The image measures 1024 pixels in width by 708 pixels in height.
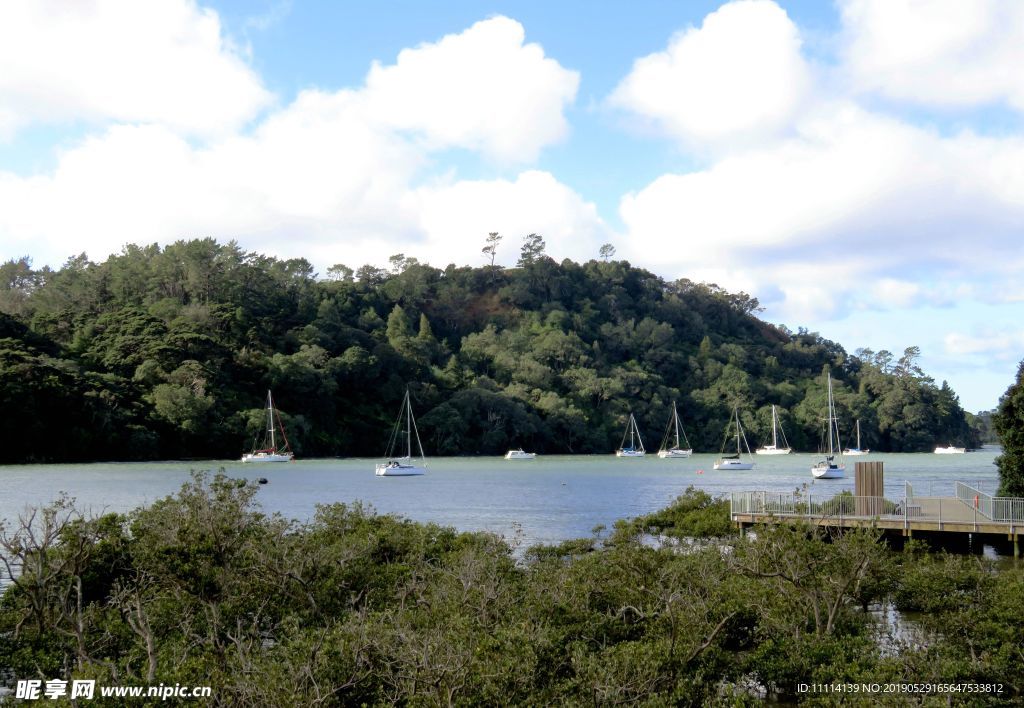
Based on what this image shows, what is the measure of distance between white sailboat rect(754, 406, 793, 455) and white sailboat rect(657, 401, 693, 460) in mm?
10636

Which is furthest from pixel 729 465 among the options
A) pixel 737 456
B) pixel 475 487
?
pixel 475 487

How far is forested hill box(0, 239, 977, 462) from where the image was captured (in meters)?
90.9

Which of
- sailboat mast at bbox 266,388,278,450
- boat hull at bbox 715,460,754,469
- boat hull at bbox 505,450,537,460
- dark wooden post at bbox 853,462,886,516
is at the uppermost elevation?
sailboat mast at bbox 266,388,278,450

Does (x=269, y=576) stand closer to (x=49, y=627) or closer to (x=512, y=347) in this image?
(x=49, y=627)

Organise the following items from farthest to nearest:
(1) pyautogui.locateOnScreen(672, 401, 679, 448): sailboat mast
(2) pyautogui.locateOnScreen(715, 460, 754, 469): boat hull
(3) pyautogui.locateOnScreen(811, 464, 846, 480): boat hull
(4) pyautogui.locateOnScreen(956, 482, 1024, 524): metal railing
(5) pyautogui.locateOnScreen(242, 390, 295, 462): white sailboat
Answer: (1) pyautogui.locateOnScreen(672, 401, 679, 448): sailboat mast
(2) pyautogui.locateOnScreen(715, 460, 754, 469): boat hull
(5) pyautogui.locateOnScreen(242, 390, 295, 462): white sailboat
(3) pyautogui.locateOnScreen(811, 464, 846, 480): boat hull
(4) pyautogui.locateOnScreen(956, 482, 1024, 524): metal railing

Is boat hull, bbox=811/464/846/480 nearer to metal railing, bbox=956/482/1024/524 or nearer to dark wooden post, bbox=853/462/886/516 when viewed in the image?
dark wooden post, bbox=853/462/886/516

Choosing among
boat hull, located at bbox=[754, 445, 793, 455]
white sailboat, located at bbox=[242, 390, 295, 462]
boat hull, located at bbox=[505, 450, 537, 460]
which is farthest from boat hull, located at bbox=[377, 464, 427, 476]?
boat hull, located at bbox=[754, 445, 793, 455]

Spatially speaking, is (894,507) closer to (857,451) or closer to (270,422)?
(270,422)

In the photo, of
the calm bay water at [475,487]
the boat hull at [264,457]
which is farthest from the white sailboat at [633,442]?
the boat hull at [264,457]

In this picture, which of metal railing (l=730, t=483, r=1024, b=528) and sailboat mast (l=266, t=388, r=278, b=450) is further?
sailboat mast (l=266, t=388, r=278, b=450)

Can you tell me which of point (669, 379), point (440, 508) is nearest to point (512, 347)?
point (669, 379)

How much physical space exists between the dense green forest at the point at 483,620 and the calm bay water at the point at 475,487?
1333 centimetres

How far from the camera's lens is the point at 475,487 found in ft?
225

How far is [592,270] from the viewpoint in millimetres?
178250
